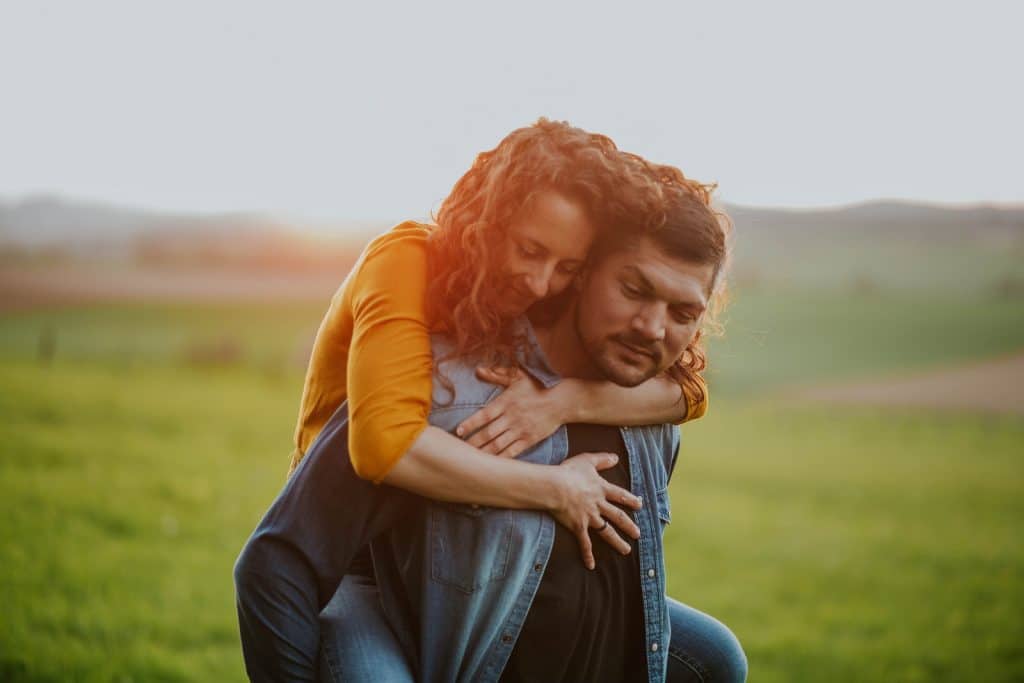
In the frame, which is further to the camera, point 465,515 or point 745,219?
point 745,219

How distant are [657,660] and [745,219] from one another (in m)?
1.21

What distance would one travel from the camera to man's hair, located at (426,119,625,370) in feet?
6.73

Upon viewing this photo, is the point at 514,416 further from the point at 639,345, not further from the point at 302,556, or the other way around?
the point at 302,556

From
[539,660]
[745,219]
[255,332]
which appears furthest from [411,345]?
[255,332]

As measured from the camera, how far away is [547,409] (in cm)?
218

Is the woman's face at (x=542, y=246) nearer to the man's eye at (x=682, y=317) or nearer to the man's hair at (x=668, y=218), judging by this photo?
the man's hair at (x=668, y=218)

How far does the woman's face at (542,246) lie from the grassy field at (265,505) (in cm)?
71

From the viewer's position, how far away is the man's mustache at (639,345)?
2072 mm

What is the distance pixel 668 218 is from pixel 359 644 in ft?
3.72

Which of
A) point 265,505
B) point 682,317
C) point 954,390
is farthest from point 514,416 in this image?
point 954,390

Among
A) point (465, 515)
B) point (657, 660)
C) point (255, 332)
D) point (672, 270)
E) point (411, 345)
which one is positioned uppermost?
point (672, 270)

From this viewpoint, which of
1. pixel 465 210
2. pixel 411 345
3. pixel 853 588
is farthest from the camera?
pixel 853 588

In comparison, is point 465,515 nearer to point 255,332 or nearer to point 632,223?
point 632,223

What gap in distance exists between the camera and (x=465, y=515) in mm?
2070
